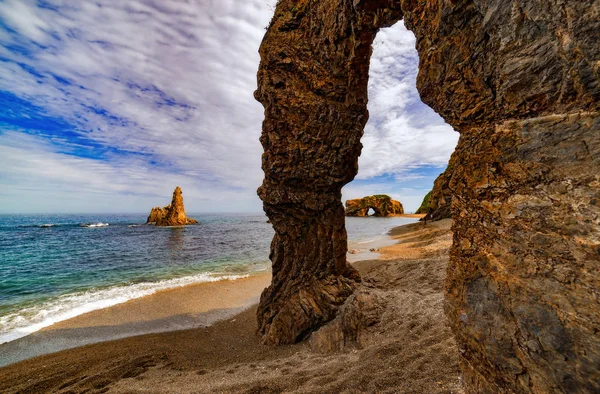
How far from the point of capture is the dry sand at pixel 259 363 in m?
5.46

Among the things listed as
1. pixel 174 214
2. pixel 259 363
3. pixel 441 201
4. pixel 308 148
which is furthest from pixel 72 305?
pixel 174 214

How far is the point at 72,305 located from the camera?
14.7m

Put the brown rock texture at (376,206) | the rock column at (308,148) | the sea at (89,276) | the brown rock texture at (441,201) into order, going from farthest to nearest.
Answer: the brown rock texture at (376,206) → the brown rock texture at (441,201) → the sea at (89,276) → the rock column at (308,148)

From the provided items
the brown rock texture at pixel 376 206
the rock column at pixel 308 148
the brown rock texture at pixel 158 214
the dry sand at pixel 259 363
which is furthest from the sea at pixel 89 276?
the brown rock texture at pixel 376 206

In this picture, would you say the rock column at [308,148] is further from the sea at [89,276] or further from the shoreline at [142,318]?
the sea at [89,276]

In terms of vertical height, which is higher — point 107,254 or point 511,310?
point 511,310

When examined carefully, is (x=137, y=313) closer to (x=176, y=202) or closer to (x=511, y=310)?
(x=511, y=310)

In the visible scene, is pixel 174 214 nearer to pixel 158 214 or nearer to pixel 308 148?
pixel 158 214

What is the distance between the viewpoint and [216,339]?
1062 cm

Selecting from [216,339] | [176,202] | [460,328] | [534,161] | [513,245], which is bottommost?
[216,339]

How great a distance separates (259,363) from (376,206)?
113242mm

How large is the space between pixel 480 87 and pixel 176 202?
286 ft

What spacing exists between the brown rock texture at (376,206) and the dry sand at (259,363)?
108 meters

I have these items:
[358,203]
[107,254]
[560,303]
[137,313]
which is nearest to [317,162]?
[560,303]
